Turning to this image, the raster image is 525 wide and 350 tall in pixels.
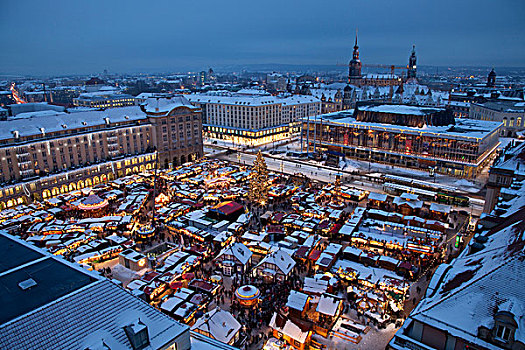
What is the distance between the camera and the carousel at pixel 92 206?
177ft

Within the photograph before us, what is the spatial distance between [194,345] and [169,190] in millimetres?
44547

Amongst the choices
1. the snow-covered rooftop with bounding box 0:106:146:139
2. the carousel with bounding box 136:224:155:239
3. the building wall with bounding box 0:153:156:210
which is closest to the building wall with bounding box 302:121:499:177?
the building wall with bounding box 0:153:156:210

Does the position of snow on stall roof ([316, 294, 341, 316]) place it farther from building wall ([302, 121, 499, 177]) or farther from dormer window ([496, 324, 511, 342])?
building wall ([302, 121, 499, 177])

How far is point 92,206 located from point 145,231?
14492 mm

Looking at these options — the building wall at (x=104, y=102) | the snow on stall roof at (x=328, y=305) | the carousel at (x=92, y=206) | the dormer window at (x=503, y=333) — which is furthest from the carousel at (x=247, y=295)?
the building wall at (x=104, y=102)

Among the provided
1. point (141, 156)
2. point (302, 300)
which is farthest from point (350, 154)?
point (302, 300)

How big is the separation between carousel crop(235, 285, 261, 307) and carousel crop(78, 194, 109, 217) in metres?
32.4

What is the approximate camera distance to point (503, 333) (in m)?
16.5

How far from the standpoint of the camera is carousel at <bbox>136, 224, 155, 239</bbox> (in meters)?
45.4

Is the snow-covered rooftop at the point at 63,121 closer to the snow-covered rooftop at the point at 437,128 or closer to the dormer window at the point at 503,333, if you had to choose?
the snow-covered rooftop at the point at 437,128

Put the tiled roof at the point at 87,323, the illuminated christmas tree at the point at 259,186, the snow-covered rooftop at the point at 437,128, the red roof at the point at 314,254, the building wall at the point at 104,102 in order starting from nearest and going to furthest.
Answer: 1. the tiled roof at the point at 87,323
2. the red roof at the point at 314,254
3. the illuminated christmas tree at the point at 259,186
4. the snow-covered rooftop at the point at 437,128
5. the building wall at the point at 104,102

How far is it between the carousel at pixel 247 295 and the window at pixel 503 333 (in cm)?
1988

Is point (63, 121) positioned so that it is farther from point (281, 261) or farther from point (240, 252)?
point (281, 261)

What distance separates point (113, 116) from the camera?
247 feet
